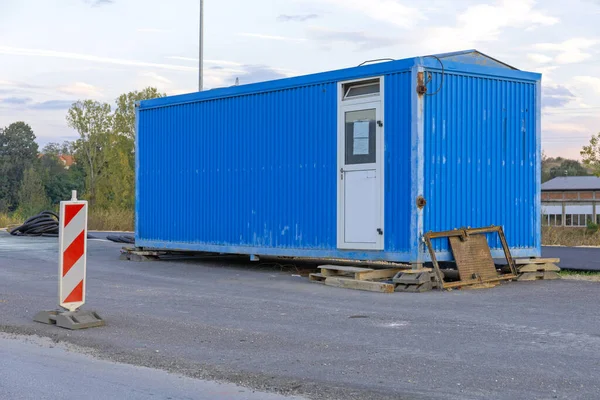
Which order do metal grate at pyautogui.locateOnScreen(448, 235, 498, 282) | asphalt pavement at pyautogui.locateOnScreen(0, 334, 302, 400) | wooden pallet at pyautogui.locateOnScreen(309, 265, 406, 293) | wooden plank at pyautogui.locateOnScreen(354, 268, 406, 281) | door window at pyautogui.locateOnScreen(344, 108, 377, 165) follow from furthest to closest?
door window at pyautogui.locateOnScreen(344, 108, 377, 165) → metal grate at pyautogui.locateOnScreen(448, 235, 498, 282) → wooden plank at pyautogui.locateOnScreen(354, 268, 406, 281) → wooden pallet at pyautogui.locateOnScreen(309, 265, 406, 293) → asphalt pavement at pyautogui.locateOnScreen(0, 334, 302, 400)

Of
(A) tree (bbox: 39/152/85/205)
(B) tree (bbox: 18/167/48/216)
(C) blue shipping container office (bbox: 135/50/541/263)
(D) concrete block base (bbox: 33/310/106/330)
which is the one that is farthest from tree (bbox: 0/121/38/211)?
(D) concrete block base (bbox: 33/310/106/330)

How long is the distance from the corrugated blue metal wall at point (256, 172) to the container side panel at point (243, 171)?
0.02 meters

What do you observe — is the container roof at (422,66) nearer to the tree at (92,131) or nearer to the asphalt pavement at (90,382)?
the asphalt pavement at (90,382)

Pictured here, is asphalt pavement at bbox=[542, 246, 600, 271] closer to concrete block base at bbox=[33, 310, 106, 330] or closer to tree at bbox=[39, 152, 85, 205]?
concrete block base at bbox=[33, 310, 106, 330]

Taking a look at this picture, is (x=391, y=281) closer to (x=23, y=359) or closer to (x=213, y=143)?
(x=213, y=143)

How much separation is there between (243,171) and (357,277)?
4.00 metres

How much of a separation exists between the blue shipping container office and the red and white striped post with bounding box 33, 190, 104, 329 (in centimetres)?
533

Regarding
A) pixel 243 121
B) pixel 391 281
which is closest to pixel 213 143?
pixel 243 121

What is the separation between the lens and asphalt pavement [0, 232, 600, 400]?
5.75 meters

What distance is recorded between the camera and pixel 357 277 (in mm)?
11695

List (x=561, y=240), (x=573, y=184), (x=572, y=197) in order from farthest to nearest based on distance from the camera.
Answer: (x=573, y=184)
(x=572, y=197)
(x=561, y=240)

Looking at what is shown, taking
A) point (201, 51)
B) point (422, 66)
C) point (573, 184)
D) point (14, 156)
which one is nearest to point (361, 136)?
point (422, 66)

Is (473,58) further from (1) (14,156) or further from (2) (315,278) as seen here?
(1) (14,156)

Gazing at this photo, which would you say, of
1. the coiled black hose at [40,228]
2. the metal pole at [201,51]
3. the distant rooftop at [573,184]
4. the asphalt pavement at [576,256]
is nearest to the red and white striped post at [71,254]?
the asphalt pavement at [576,256]
